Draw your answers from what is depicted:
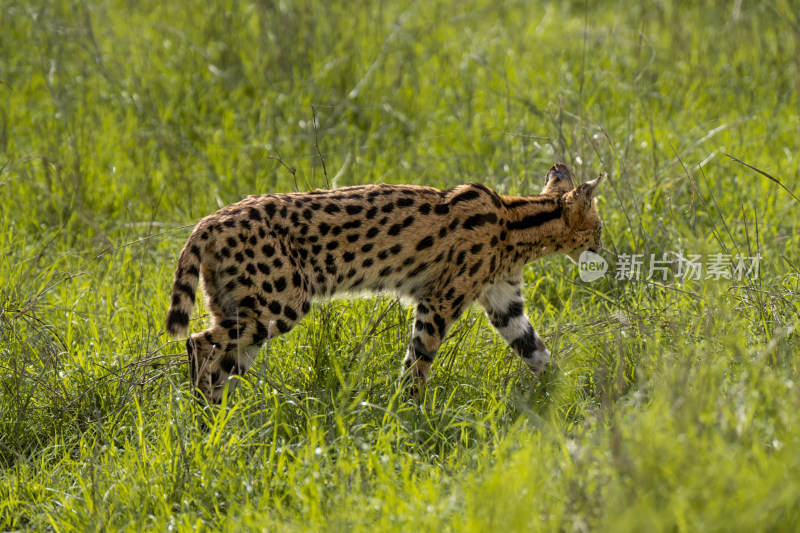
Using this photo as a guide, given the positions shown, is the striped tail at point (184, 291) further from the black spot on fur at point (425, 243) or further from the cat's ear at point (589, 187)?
the cat's ear at point (589, 187)

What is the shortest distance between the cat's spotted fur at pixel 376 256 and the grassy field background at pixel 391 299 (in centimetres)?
18

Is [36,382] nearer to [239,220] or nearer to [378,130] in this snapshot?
[239,220]

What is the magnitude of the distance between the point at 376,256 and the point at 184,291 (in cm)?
107

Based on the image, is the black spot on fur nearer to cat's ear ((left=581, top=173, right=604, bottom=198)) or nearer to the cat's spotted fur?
the cat's spotted fur

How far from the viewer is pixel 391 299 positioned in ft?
18.1

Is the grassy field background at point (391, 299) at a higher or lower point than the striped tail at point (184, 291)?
lower

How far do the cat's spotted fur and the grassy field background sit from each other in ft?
0.58

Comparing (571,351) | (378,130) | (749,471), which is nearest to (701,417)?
(749,471)

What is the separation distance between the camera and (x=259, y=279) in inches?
184

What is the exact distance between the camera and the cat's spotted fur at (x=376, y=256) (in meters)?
4.66

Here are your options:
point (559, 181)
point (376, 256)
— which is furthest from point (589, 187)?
point (376, 256)

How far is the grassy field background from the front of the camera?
344 cm

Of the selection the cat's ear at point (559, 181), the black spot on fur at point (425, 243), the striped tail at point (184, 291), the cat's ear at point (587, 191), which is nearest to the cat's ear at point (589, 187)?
the cat's ear at point (587, 191)

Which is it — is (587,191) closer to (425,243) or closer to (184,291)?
(425,243)
